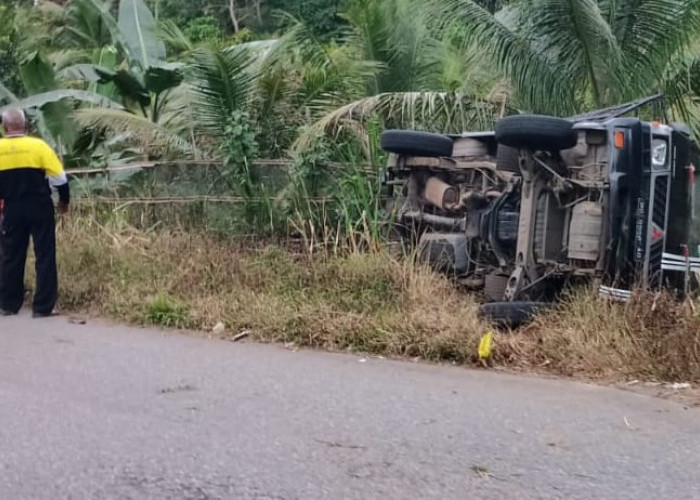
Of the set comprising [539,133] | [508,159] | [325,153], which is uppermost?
[539,133]

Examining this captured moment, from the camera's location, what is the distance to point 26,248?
8891 millimetres

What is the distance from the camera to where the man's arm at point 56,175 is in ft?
28.8

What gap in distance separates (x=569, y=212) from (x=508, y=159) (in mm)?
680

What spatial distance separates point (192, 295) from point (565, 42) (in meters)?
4.99

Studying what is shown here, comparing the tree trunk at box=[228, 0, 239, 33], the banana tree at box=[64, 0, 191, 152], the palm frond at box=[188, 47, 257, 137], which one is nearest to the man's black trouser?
the palm frond at box=[188, 47, 257, 137]

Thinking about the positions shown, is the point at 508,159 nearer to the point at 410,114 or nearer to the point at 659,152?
the point at 659,152

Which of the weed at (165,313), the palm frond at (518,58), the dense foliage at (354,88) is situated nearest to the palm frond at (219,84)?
the dense foliage at (354,88)

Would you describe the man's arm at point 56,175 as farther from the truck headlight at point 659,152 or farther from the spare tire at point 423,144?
the truck headlight at point 659,152

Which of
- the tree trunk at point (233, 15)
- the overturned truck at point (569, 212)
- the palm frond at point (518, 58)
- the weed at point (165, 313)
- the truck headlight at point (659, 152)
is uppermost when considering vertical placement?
the tree trunk at point (233, 15)

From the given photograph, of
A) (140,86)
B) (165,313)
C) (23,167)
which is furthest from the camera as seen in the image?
(140,86)

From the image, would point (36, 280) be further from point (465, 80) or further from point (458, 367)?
point (465, 80)

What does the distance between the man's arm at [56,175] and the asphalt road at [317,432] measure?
84.7 inches

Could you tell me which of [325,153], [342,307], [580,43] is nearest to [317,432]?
[342,307]

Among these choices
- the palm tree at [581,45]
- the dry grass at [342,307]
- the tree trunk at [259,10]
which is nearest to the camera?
the dry grass at [342,307]
